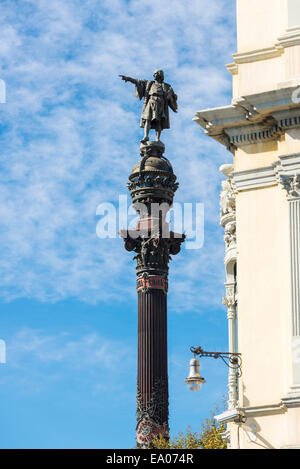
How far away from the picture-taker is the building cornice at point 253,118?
108 ft

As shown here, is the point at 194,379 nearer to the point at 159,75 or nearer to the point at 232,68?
the point at 232,68

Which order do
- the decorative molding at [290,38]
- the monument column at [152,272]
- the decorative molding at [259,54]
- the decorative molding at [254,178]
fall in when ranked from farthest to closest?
1. the monument column at [152,272]
2. the decorative molding at [259,54]
3. the decorative molding at [290,38]
4. the decorative molding at [254,178]

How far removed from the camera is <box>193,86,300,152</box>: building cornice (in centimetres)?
3306

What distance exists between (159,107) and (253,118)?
19.2m

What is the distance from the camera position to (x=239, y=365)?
3281cm

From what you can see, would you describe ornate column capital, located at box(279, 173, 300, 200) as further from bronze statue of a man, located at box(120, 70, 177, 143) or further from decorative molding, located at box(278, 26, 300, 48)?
bronze statue of a man, located at box(120, 70, 177, 143)

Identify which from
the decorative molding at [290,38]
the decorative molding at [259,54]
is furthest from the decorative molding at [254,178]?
the decorative molding at [290,38]

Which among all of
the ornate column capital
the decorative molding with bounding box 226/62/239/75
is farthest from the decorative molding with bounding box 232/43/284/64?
the ornate column capital

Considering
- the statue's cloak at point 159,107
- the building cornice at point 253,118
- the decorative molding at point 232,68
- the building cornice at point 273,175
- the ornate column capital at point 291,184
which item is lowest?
the ornate column capital at point 291,184

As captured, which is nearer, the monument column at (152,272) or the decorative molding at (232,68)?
the decorative molding at (232,68)

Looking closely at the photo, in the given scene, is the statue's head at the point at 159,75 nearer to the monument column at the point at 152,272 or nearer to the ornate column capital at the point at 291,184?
the monument column at the point at 152,272

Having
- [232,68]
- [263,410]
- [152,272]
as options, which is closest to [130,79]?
[152,272]

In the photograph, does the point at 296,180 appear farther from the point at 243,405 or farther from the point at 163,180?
the point at 163,180
